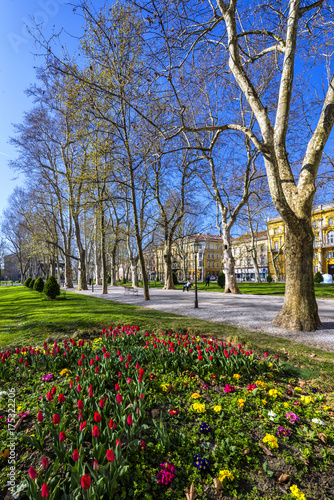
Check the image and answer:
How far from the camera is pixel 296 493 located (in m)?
1.69

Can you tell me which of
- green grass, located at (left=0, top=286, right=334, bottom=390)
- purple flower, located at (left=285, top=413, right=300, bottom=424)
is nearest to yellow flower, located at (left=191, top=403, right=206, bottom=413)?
purple flower, located at (left=285, top=413, right=300, bottom=424)

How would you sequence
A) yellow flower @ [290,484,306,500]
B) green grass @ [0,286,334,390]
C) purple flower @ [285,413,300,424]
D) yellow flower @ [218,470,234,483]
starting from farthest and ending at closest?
green grass @ [0,286,334,390]
purple flower @ [285,413,300,424]
yellow flower @ [218,470,234,483]
yellow flower @ [290,484,306,500]

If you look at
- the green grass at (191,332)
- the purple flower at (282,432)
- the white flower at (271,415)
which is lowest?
the green grass at (191,332)

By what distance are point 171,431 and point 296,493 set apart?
1.06 m

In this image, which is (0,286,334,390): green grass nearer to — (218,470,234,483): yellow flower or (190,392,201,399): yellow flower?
(190,392,201,399): yellow flower

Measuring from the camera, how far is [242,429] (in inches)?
94.3

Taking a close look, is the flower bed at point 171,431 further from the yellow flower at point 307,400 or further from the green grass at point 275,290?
the green grass at point 275,290

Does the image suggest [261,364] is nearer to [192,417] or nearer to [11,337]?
[192,417]

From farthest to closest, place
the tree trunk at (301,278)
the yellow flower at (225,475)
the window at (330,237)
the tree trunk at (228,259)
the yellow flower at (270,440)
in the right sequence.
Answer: the window at (330,237), the tree trunk at (228,259), the tree trunk at (301,278), the yellow flower at (270,440), the yellow flower at (225,475)

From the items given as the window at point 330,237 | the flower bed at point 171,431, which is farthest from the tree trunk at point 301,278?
the window at point 330,237

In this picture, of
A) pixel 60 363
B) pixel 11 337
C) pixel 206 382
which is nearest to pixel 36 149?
pixel 11 337

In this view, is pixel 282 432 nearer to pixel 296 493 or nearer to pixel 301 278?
pixel 296 493

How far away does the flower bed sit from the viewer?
5.70 ft

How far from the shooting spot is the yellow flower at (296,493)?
1.67 m
